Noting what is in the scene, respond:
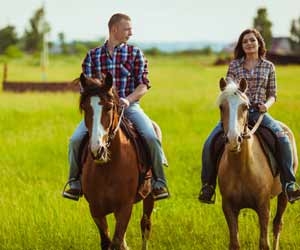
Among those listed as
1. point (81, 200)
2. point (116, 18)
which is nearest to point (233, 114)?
point (116, 18)

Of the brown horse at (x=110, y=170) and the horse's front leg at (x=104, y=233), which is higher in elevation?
the brown horse at (x=110, y=170)

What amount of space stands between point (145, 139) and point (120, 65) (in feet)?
2.90

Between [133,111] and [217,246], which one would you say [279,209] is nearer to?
[217,246]

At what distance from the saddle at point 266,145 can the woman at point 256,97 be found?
0.14 feet

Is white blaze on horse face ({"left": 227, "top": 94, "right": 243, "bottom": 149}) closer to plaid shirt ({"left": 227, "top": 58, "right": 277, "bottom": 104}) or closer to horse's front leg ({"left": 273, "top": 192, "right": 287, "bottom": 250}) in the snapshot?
plaid shirt ({"left": 227, "top": 58, "right": 277, "bottom": 104})

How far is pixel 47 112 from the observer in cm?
2381

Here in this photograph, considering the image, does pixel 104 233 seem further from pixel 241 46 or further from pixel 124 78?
pixel 241 46

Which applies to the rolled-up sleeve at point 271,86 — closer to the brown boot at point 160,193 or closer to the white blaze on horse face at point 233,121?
the white blaze on horse face at point 233,121

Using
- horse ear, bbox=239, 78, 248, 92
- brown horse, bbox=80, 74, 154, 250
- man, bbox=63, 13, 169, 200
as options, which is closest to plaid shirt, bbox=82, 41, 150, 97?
man, bbox=63, 13, 169, 200

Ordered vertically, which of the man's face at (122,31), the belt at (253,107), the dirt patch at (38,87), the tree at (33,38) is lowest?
the tree at (33,38)

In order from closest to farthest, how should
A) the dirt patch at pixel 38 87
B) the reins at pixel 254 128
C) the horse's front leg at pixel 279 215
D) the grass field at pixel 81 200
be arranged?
the reins at pixel 254 128 < the horse's front leg at pixel 279 215 < the grass field at pixel 81 200 < the dirt patch at pixel 38 87

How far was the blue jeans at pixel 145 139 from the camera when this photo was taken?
830cm

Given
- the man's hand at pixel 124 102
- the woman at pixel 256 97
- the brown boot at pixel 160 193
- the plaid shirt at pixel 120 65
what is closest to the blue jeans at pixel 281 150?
the woman at pixel 256 97

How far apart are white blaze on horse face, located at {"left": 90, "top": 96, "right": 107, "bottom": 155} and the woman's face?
6.92ft
